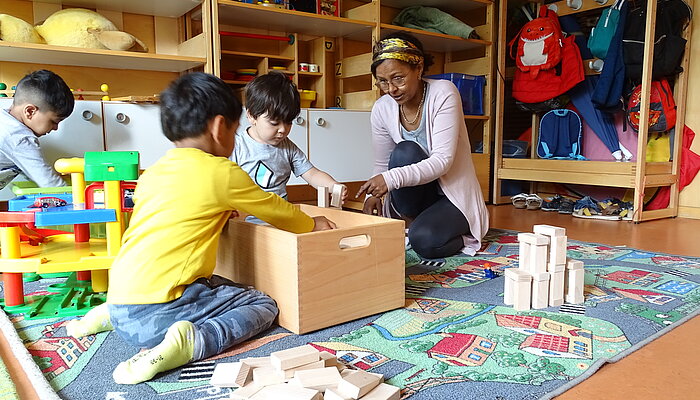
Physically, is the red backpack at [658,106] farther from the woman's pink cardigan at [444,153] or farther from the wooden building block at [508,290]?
the wooden building block at [508,290]

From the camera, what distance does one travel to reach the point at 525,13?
3.34 m

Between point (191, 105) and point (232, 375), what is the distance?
510mm

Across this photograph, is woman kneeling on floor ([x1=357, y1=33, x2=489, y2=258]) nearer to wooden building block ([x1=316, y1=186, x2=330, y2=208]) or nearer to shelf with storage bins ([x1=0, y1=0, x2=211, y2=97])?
wooden building block ([x1=316, y1=186, x2=330, y2=208])

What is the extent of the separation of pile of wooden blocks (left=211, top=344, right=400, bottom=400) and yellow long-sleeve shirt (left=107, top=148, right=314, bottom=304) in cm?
22

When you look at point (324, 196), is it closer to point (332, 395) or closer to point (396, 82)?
point (396, 82)

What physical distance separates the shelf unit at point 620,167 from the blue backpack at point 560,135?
0.19 m

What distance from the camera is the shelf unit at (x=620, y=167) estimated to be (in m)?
2.55

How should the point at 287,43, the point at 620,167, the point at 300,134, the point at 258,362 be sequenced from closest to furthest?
the point at 258,362, the point at 300,134, the point at 620,167, the point at 287,43

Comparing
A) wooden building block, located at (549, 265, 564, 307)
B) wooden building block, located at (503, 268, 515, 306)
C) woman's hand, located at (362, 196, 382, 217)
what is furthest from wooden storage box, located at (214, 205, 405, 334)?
woman's hand, located at (362, 196, 382, 217)

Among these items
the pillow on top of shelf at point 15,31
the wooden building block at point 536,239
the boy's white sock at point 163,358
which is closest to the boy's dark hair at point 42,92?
the pillow on top of shelf at point 15,31

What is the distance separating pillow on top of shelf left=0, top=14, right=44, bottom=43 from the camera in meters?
1.91

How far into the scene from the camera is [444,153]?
1.72 m

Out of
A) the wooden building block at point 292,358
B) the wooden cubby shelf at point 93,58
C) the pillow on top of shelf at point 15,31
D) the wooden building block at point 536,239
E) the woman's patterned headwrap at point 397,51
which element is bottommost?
the wooden building block at point 292,358

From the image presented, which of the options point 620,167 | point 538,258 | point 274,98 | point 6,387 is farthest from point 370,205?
point 620,167
